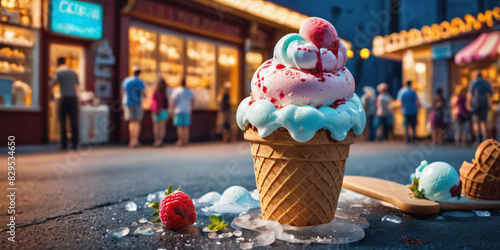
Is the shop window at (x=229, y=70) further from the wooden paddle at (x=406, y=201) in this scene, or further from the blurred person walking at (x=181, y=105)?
the wooden paddle at (x=406, y=201)

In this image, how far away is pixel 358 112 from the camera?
218 centimetres

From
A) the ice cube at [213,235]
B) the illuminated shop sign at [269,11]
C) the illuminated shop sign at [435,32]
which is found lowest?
the ice cube at [213,235]

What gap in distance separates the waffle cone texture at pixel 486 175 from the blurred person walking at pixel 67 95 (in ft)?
22.9

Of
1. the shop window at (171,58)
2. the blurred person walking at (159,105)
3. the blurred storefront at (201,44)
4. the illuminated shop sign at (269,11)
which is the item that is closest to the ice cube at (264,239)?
the blurred person walking at (159,105)

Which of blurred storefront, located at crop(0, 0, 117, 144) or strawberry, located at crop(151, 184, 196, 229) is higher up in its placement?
blurred storefront, located at crop(0, 0, 117, 144)

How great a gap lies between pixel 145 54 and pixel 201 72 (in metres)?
2.18

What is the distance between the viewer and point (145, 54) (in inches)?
408

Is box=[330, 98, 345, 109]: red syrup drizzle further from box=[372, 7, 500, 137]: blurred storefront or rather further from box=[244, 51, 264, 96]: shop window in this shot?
box=[372, 7, 500, 137]: blurred storefront

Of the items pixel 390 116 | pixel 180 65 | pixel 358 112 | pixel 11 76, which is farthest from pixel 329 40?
pixel 390 116

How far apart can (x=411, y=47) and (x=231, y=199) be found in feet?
44.9

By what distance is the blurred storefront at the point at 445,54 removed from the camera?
1187 centimetres

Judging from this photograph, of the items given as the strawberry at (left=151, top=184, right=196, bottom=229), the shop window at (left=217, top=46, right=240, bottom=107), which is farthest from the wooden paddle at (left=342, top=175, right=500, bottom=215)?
the shop window at (left=217, top=46, right=240, bottom=107)

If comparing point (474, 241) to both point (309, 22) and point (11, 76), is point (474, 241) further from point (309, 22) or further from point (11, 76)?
point (11, 76)

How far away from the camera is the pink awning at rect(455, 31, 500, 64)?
11.6 meters
